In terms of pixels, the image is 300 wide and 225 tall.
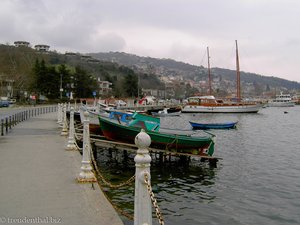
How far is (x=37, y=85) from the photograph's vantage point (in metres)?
77.5

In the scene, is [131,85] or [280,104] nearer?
[131,85]

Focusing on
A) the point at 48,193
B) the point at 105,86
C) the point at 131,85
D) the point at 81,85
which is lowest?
the point at 48,193

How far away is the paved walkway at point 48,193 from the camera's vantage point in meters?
6.55

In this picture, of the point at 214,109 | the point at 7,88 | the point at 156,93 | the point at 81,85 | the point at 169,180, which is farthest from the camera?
the point at 156,93

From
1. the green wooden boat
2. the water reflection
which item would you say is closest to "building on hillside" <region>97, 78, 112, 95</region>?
the water reflection

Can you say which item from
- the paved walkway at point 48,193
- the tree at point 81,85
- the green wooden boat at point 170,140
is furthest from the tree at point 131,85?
the paved walkway at point 48,193

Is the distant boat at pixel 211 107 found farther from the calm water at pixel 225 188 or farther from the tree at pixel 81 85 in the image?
the calm water at pixel 225 188

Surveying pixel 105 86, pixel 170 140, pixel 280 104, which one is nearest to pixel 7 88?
pixel 105 86

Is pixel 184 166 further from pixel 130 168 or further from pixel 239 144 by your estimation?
pixel 239 144

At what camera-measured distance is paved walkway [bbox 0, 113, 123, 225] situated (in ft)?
21.5

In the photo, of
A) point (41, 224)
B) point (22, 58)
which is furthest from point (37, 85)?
point (41, 224)

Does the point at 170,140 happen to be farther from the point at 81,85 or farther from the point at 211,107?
the point at 81,85

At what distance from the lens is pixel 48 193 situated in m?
8.13

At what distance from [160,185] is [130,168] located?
136 inches
